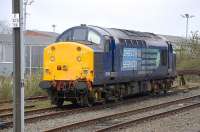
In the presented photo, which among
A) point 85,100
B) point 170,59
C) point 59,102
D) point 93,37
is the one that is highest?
point 93,37

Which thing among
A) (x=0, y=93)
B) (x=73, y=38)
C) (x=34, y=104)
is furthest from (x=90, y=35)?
(x=0, y=93)

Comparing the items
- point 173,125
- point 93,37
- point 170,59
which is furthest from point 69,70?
point 170,59

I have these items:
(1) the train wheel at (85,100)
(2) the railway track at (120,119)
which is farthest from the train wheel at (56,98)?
(2) the railway track at (120,119)

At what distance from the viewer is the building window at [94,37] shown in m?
18.8

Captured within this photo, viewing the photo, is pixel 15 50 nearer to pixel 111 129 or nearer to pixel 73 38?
pixel 111 129

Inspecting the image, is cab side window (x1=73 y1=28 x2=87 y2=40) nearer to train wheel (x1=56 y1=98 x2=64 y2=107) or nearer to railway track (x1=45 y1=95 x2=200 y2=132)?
train wheel (x1=56 y1=98 x2=64 y2=107)

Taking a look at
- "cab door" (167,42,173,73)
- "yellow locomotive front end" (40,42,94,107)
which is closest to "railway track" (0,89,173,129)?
"yellow locomotive front end" (40,42,94,107)

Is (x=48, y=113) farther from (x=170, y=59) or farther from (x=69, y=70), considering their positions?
(x=170, y=59)

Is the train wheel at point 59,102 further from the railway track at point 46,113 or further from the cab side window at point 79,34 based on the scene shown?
the cab side window at point 79,34

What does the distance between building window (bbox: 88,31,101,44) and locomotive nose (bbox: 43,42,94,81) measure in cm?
97

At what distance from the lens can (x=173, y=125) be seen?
1430 centimetres

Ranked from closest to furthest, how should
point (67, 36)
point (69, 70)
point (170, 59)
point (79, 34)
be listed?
point (69, 70) < point (79, 34) < point (67, 36) < point (170, 59)

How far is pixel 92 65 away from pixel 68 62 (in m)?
0.87

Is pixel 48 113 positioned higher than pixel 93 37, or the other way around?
pixel 93 37
